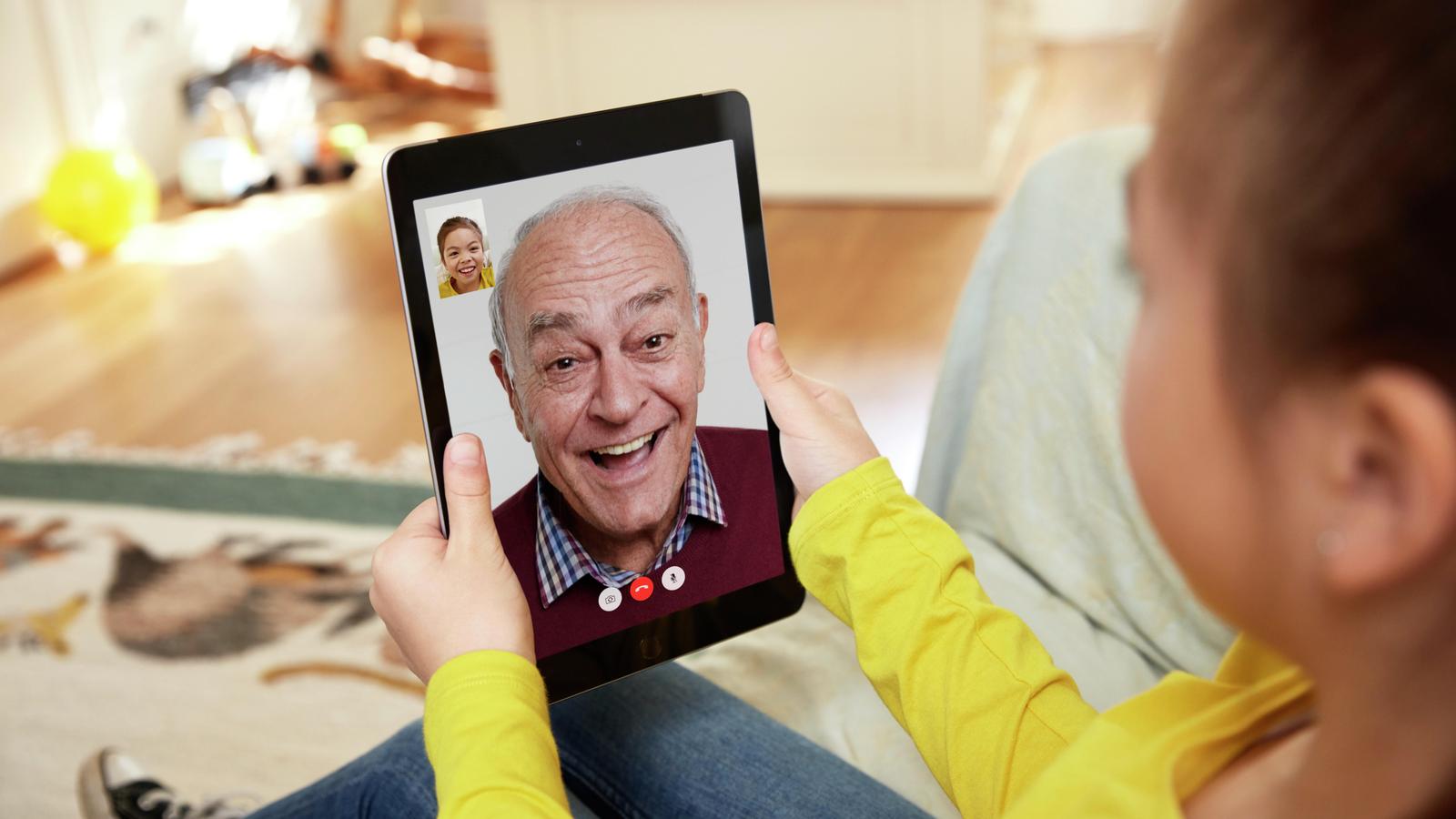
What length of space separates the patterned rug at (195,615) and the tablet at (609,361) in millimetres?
892

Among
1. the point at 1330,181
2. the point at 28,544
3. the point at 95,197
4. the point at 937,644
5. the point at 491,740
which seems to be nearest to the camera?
the point at 1330,181

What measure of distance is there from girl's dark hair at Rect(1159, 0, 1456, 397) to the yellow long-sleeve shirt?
22 centimetres

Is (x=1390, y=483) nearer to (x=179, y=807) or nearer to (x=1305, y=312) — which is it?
(x=1305, y=312)

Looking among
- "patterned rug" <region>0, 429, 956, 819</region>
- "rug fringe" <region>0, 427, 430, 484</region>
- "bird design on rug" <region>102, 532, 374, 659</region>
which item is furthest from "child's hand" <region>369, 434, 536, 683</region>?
"rug fringe" <region>0, 427, 430, 484</region>

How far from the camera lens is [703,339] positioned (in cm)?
77

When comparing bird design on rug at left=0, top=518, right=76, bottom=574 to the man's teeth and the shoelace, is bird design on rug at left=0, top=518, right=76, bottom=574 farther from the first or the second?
the man's teeth

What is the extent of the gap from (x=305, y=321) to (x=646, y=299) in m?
2.29

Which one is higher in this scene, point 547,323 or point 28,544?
point 547,323

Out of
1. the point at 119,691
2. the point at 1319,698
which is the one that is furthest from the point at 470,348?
the point at 119,691

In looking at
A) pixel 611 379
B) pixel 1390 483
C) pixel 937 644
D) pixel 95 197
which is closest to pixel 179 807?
pixel 611 379

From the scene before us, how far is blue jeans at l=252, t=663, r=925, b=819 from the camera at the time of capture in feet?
2.53

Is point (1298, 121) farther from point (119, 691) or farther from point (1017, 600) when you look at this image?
point (119, 691)

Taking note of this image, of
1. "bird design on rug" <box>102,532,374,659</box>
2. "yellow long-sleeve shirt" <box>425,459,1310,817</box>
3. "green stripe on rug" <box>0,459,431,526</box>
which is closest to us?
"yellow long-sleeve shirt" <box>425,459,1310,817</box>

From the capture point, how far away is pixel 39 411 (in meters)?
2.46
